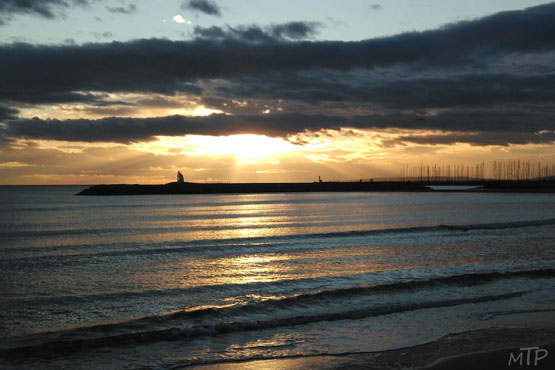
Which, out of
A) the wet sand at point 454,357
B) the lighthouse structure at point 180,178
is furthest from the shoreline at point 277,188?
the wet sand at point 454,357

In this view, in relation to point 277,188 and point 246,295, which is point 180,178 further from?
point 246,295

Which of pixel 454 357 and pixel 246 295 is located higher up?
pixel 454 357

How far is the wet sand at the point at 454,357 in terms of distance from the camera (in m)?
8.64

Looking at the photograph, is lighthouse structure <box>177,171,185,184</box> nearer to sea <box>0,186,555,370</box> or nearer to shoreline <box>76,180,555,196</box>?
shoreline <box>76,180,555,196</box>

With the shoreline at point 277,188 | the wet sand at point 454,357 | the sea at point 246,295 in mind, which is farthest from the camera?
the shoreline at point 277,188

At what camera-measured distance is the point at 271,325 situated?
38.5 ft

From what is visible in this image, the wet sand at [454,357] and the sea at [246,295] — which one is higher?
the wet sand at [454,357]

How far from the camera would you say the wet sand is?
8641mm

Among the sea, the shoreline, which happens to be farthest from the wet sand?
the shoreline

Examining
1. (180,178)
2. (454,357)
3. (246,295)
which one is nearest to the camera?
(454,357)

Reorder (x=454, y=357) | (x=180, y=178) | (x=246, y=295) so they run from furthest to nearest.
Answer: (x=180, y=178) → (x=246, y=295) → (x=454, y=357)

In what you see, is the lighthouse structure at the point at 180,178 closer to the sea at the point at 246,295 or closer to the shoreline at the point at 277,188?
the shoreline at the point at 277,188

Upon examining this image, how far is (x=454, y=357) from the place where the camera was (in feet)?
29.7

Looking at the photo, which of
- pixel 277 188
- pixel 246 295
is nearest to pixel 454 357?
pixel 246 295
